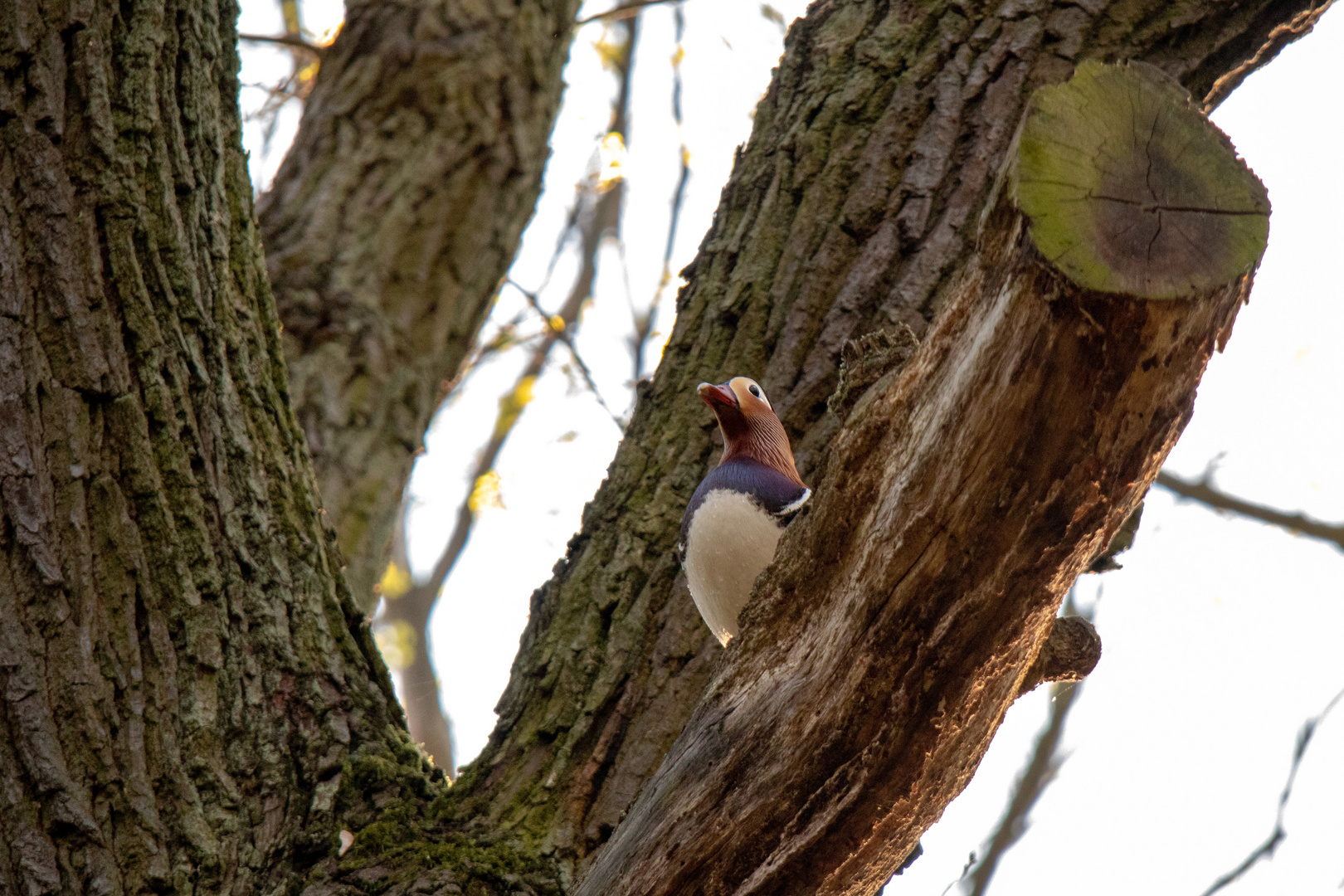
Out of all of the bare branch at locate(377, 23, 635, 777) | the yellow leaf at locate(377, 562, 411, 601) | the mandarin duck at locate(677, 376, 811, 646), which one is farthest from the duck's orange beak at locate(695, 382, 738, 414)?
the yellow leaf at locate(377, 562, 411, 601)

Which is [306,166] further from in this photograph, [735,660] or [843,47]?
[735,660]

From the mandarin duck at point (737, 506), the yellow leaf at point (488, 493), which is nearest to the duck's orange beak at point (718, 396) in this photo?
the mandarin duck at point (737, 506)

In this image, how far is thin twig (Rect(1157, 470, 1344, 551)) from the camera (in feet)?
17.2

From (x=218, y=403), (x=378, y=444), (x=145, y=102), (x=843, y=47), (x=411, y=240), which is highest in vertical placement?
(x=411, y=240)

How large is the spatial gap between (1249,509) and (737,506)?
409 centimetres

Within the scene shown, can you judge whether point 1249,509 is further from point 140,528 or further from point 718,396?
point 140,528

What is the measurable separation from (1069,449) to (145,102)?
1.82 m

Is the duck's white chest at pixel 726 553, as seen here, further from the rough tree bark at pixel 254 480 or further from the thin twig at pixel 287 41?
the thin twig at pixel 287 41

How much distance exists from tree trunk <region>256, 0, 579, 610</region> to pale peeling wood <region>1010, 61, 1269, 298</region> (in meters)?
2.64

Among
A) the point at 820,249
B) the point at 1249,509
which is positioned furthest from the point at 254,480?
the point at 1249,509

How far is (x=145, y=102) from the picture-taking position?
7.05 ft

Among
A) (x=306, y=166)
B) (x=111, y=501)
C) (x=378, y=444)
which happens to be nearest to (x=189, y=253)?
(x=111, y=501)

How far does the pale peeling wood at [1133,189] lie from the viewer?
4.05 ft

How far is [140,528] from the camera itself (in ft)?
6.74
